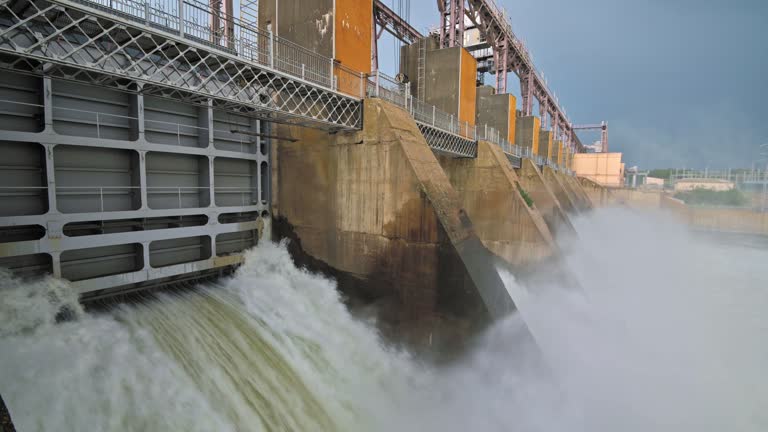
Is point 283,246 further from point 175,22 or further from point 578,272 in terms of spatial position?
point 578,272

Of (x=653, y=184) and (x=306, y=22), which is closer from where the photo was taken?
(x=306, y=22)

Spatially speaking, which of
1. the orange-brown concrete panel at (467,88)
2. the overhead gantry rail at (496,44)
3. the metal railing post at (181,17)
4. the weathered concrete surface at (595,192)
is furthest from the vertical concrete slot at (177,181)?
the weathered concrete surface at (595,192)

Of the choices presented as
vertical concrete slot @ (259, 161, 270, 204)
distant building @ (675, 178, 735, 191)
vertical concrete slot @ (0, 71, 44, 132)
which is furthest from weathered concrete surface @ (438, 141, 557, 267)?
distant building @ (675, 178, 735, 191)

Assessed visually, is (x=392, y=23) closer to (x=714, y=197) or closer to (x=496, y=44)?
(x=496, y=44)

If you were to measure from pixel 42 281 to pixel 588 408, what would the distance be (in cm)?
1053

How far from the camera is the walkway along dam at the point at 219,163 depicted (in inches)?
225

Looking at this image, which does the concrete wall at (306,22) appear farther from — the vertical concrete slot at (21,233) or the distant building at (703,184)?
the distant building at (703,184)

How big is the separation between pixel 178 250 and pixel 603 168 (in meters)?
53.9

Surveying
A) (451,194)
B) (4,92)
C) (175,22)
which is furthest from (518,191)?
(4,92)

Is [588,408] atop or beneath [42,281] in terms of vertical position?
beneath

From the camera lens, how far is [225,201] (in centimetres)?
909

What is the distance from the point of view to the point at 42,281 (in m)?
6.17

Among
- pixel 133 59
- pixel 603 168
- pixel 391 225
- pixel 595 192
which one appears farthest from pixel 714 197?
pixel 133 59

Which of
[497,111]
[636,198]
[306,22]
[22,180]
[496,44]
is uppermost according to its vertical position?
[496,44]
